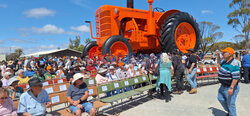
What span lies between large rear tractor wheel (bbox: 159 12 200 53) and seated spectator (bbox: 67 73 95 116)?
6.18 m

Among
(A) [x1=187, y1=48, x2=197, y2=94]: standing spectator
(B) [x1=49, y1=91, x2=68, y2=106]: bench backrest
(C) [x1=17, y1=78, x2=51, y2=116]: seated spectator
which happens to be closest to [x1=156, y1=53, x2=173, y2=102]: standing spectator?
(A) [x1=187, y1=48, x2=197, y2=94]: standing spectator

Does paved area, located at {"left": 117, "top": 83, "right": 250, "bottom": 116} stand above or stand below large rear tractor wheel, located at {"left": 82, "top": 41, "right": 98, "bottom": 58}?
below

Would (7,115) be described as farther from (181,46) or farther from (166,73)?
(181,46)

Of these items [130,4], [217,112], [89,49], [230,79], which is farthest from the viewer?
[89,49]

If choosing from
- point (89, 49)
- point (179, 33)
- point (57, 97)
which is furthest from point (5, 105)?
point (179, 33)

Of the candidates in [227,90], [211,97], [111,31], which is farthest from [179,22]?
[227,90]

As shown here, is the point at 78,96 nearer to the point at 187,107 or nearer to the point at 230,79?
the point at 187,107

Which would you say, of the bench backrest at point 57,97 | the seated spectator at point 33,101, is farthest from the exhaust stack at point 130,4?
the seated spectator at point 33,101

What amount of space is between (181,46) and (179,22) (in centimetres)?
145

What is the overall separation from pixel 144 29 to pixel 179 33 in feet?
6.70

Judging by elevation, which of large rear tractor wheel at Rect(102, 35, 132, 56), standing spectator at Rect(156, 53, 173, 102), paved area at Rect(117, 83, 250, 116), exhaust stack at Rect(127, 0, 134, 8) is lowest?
paved area at Rect(117, 83, 250, 116)

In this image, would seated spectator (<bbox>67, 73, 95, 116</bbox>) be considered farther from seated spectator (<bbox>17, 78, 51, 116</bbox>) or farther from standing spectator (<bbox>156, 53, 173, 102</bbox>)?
standing spectator (<bbox>156, 53, 173, 102</bbox>)

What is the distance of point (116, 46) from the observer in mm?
8500

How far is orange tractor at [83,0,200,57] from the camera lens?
8797 mm
